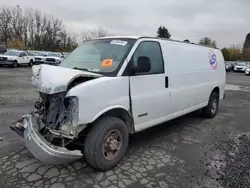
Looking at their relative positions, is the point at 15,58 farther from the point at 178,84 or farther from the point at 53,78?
the point at 53,78

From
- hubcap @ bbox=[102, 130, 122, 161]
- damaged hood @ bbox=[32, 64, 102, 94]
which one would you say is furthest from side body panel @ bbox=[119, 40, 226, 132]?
damaged hood @ bbox=[32, 64, 102, 94]

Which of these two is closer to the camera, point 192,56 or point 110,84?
point 110,84

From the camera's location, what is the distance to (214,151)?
420 cm

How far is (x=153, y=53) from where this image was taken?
405 cm

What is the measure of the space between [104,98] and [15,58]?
2316 centimetres

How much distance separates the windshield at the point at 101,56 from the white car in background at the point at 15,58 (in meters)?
21.2

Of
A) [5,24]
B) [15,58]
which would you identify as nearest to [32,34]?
[5,24]

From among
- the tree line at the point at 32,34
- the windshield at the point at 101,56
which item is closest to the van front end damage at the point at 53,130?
the windshield at the point at 101,56

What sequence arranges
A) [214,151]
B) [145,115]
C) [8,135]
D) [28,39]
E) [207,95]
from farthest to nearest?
[28,39] < [207,95] < [8,135] < [214,151] < [145,115]

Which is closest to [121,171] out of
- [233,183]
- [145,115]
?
[145,115]

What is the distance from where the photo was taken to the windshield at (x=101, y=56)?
3.52 metres

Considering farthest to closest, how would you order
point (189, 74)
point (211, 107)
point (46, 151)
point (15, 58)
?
point (15, 58), point (211, 107), point (189, 74), point (46, 151)

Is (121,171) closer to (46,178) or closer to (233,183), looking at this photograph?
(46,178)

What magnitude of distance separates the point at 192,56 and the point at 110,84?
2783mm
